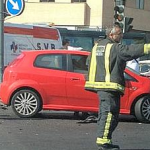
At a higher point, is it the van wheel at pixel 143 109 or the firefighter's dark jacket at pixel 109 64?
the firefighter's dark jacket at pixel 109 64

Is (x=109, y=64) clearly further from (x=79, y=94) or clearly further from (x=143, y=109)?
(x=143, y=109)

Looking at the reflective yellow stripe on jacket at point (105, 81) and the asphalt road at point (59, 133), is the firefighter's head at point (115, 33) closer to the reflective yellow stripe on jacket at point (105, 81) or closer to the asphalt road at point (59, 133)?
the reflective yellow stripe on jacket at point (105, 81)

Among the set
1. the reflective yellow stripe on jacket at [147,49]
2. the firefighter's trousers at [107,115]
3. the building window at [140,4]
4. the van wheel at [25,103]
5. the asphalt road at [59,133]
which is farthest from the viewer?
the building window at [140,4]

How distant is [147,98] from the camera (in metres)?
12.1

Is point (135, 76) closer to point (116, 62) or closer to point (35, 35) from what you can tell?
point (116, 62)

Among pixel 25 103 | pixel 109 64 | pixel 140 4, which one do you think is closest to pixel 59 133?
pixel 25 103

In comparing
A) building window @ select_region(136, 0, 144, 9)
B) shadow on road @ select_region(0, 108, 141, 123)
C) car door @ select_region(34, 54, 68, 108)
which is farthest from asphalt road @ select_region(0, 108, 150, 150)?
building window @ select_region(136, 0, 144, 9)

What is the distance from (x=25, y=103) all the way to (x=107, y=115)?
451cm

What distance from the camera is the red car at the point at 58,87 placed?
12016 mm

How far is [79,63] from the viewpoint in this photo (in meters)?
12.2

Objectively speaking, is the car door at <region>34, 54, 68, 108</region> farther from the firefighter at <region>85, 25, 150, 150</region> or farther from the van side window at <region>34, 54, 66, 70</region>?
the firefighter at <region>85, 25, 150, 150</region>

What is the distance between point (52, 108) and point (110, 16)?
96.6 feet

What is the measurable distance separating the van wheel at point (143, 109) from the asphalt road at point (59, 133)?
18cm

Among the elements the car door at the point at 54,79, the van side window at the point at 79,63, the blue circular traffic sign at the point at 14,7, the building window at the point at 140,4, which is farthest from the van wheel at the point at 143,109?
the building window at the point at 140,4
